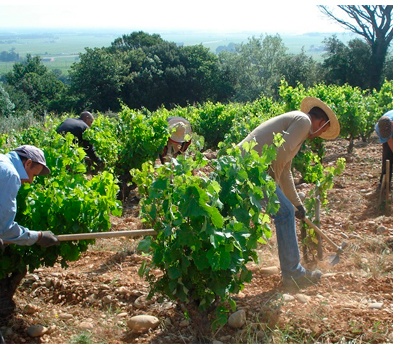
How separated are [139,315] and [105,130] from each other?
211 inches

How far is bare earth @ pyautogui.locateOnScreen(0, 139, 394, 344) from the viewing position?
4047mm

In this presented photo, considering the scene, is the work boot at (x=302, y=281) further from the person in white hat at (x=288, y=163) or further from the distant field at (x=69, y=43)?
the distant field at (x=69, y=43)

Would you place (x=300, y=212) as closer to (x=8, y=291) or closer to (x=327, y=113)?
(x=327, y=113)

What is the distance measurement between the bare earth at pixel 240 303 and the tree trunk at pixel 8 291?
4.3 inches

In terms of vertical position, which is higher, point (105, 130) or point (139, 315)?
point (105, 130)

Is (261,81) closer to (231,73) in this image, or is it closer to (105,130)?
(231,73)

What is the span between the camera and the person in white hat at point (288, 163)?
468 cm

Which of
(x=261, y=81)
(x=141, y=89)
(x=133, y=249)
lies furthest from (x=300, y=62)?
(x=133, y=249)

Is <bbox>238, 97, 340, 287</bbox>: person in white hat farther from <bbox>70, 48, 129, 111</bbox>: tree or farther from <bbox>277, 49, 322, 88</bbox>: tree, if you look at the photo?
<bbox>277, 49, 322, 88</bbox>: tree

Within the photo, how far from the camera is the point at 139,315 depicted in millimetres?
4375

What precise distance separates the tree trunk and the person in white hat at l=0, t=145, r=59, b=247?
27.4 inches

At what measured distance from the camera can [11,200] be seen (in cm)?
367

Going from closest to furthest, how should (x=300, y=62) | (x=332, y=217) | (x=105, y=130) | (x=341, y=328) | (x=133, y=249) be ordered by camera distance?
1. (x=341, y=328)
2. (x=133, y=249)
3. (x=332, y=217)
4. (x=105, y=130)
5. (x=300, y=62)

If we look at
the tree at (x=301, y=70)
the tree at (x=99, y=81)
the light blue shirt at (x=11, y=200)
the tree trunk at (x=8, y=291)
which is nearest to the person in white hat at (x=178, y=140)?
the tree trunk at (x=8, y=291)
